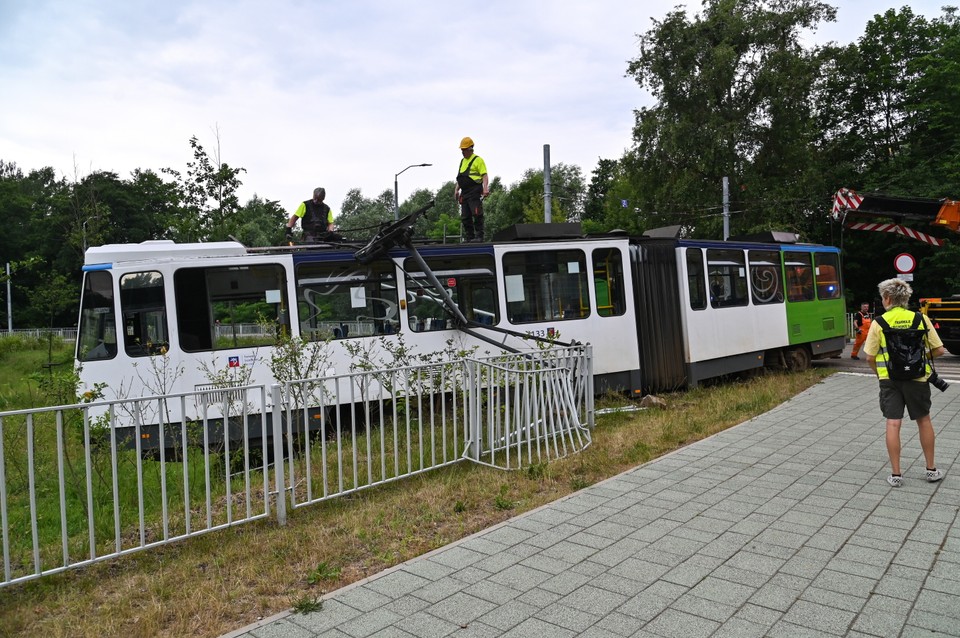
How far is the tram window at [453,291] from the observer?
9.20 m

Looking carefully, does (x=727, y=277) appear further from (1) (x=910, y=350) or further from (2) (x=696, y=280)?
(1) (x=910, y=350)

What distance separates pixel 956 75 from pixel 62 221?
34113mm

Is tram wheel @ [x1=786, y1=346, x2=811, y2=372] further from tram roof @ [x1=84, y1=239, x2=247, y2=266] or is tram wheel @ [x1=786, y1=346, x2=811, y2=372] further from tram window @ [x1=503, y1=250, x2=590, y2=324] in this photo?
tram roof @ [x1=84, y1=239, x2=247, y2=266]

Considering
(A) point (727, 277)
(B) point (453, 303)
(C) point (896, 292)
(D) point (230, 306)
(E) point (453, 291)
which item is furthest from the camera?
(A) point (727, 277)

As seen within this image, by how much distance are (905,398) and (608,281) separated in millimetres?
5409

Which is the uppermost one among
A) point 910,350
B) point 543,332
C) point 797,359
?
point 543,332

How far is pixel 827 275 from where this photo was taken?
15.0m

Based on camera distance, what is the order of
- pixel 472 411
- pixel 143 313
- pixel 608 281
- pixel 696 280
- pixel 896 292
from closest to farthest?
1. pixel 896 292
2. pixel 472 411
3. pixel 143 313
4. pixel 608 281
5. pixel 696 280

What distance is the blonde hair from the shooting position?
5820 mm

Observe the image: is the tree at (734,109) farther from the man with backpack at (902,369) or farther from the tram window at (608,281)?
the man with backpack at (902,369)

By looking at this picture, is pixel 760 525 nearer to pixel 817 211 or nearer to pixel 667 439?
pixel 667 439

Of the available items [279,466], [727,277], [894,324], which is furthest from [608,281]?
[279,466]

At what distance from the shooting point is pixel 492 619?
11.1ft

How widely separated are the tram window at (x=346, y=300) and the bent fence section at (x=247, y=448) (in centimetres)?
144
